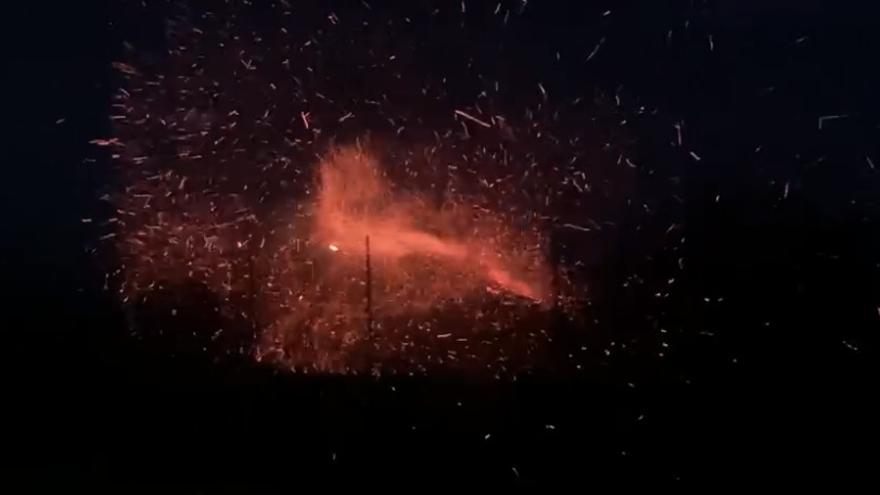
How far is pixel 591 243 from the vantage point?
1.02 m

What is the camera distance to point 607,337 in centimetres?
103

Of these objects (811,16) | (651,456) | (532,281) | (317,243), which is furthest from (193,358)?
(811,16)

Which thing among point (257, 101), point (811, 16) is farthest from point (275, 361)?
point (811, 16)

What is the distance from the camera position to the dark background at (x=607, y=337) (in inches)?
38.2

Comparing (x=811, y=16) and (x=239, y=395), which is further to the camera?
(x=239, y=395)

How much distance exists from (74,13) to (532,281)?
69cm

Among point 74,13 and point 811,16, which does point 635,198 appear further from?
point 74,13

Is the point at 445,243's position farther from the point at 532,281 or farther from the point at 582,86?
the point at 582,86

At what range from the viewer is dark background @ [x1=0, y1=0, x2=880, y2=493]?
3.18 feet

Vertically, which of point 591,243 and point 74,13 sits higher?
point 74,13

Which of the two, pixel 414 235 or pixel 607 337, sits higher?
pixel 414 235

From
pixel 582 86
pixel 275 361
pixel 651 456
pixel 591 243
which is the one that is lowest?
pixel 651 456

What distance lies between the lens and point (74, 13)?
1135 millimetres

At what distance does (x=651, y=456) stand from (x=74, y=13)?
924mm
